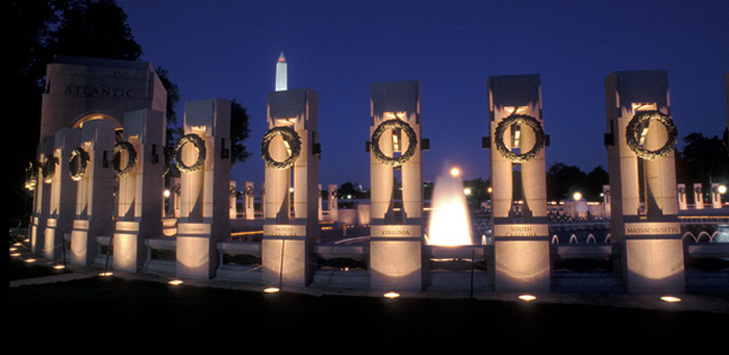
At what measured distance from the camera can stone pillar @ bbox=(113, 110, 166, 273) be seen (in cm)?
1495

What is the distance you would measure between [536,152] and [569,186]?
95.7 metres

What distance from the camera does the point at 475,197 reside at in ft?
329

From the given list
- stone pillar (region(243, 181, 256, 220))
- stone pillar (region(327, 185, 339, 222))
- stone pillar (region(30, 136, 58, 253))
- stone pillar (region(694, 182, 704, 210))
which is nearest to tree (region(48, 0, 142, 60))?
stone pillar (region(30, 136, 58, 253))

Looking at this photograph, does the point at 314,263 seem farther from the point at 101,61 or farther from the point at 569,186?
the point at 569,186

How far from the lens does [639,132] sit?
10461 millimetres

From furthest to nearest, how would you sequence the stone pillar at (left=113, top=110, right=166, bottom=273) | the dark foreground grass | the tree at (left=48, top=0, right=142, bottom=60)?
the tree at (left=48, top=0, right=142, bottom=60)
the stone pillar at (left=113, top=110, right=166, bottom=273)
the dark foreground grass

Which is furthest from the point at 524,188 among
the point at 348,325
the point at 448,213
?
the point at 448,213

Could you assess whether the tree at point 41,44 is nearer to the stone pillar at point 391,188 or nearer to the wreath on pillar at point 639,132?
the stone pillar at point 391,188

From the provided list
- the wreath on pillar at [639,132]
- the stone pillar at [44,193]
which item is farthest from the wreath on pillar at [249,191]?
the wreath on pillar at [639,132]

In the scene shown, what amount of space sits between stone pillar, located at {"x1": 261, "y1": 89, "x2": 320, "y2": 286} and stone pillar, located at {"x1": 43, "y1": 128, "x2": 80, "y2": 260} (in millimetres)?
12161

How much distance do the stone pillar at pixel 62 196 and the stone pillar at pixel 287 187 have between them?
12161 mm

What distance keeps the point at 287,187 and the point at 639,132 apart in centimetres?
970

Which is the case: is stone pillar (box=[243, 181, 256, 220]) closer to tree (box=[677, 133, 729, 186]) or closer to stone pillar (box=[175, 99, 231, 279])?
stone pillar (box=[175, 99, 231, 279])

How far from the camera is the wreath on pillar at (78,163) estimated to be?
17.2 metres
